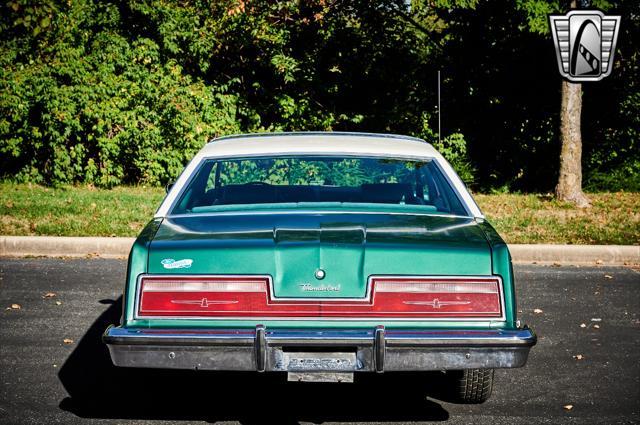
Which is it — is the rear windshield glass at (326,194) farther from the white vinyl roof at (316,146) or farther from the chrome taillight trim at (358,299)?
the chrome taillight trim at (358,299)

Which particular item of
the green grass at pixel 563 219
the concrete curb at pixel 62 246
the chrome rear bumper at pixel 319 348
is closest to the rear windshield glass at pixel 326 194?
the chrome rear bumper at pixel 319 348

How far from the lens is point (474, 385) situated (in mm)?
4715

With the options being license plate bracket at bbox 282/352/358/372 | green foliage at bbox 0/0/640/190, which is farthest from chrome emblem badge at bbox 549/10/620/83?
license plate bracket at bbox 282/352/358/372

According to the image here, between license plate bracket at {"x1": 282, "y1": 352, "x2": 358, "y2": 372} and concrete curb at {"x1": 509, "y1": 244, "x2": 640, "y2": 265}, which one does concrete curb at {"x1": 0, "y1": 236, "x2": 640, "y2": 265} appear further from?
license plate bracket at {"x1": 282, "y1": 352, "x2": 358, "y2": 372}

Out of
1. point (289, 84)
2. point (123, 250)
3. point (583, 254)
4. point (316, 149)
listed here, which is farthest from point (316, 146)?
point (289, 84)

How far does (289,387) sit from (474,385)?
1.18m

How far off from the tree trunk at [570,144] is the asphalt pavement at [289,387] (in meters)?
6.77

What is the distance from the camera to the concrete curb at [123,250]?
31.7 ft

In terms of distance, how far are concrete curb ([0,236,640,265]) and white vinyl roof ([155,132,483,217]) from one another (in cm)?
451

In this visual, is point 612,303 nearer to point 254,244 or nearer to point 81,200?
point 254,244

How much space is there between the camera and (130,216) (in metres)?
11.5

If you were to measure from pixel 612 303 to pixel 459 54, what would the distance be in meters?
10.2

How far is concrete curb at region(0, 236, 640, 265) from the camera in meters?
9.66

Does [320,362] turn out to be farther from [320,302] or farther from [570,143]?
[570,143]
